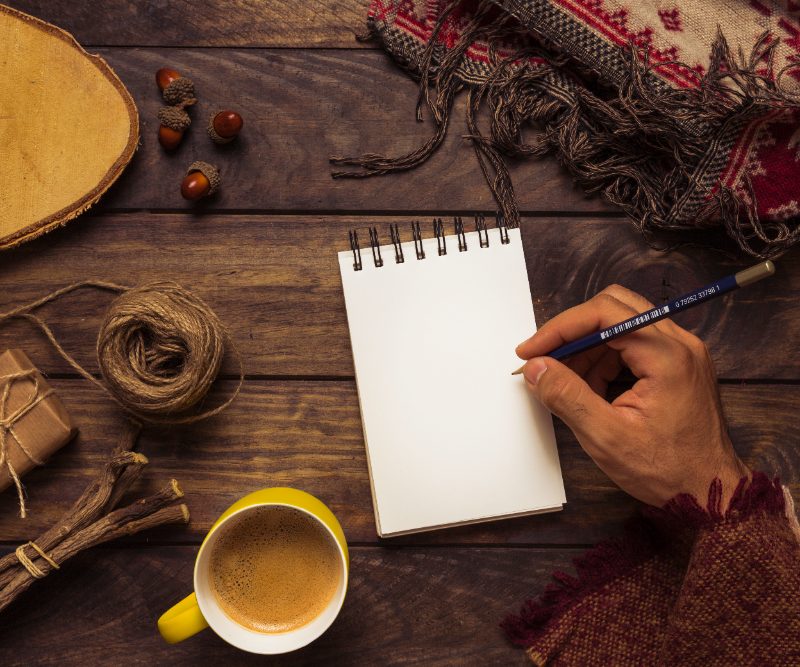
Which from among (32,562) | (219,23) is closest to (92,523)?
(32,562)

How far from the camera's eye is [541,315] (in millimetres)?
960

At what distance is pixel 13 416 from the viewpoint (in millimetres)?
873

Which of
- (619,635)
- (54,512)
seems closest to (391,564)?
(619,635)

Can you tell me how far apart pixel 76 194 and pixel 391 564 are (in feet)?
2.14

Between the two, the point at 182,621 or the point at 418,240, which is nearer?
the point at 182,621

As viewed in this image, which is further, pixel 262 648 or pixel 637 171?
pixel 637 171

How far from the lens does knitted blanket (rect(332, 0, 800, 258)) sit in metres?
0.90

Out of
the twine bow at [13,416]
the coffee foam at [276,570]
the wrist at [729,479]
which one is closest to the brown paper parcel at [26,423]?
the twine bow at [13,416]

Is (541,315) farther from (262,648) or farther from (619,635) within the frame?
(262,648)

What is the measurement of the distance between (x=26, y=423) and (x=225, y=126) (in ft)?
1.51

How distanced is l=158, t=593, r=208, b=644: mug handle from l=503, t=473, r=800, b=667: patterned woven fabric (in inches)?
16.1

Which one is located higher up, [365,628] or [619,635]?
[619,635]

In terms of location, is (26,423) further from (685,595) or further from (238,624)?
(685,595)

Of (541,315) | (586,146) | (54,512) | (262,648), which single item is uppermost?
(586,146)
